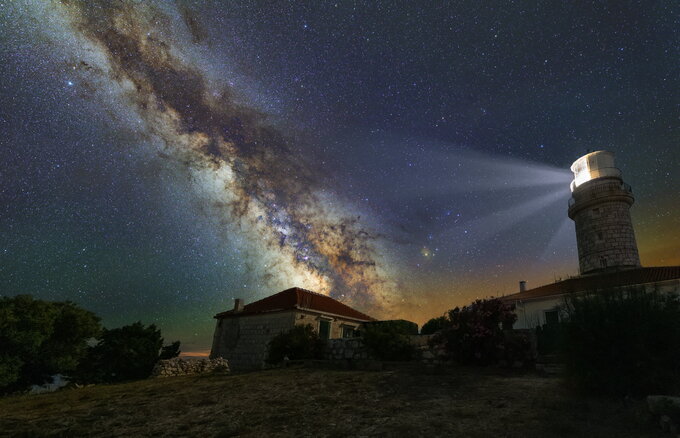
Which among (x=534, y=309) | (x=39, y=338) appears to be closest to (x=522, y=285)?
(x=534, y=309)

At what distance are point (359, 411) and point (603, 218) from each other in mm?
28330

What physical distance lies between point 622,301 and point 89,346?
24.5m

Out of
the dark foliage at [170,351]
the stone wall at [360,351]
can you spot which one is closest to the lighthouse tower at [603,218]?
the stone wall at [360,351]

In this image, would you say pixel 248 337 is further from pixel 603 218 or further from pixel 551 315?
pixel 603 218

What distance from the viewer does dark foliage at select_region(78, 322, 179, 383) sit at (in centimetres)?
1959

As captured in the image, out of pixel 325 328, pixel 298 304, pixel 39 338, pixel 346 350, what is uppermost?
pixel 298 304

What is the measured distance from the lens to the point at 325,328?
74.2ft

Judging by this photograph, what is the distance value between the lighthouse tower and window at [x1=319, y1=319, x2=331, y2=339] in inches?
808

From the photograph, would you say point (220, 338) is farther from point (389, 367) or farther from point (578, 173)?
point (578, 173)

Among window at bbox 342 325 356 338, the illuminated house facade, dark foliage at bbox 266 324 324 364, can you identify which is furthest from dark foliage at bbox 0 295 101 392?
the illuminated house facade

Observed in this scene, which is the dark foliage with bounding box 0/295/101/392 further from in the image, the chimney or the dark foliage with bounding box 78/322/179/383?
the chimney

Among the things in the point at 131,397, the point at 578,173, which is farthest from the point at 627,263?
the point at 131,397

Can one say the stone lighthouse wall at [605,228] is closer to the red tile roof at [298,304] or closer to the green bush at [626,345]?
the red tile roof at [298,304]

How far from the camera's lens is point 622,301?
607 cm
